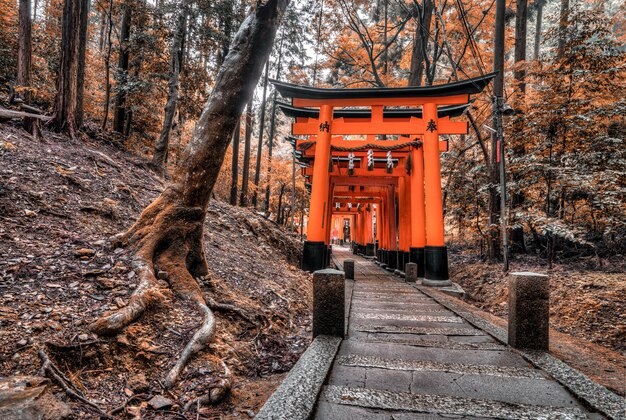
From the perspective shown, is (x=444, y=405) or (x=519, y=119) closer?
(x=444, y=405)

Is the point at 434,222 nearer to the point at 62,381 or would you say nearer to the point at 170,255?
the point at 170,255

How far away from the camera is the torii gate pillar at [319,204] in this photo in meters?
10.1

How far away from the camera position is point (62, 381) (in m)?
2.29

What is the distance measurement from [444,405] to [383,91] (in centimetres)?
898

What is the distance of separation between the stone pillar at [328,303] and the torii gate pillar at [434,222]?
18.6ft

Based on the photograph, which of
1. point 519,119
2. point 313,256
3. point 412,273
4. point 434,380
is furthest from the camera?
point 313,256

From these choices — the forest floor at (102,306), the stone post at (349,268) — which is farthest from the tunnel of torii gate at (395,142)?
the forest floor at (102,306)

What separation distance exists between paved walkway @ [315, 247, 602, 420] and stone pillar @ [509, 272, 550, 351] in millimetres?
244

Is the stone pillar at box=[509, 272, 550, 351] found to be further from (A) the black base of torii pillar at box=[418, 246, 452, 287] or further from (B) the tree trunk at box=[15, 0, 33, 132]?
(B) the tree trunk at box=[15, 0, 33, 132]

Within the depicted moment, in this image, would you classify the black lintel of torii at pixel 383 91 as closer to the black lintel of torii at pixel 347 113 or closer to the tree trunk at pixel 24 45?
the black lintel of torii at pixel 347 113

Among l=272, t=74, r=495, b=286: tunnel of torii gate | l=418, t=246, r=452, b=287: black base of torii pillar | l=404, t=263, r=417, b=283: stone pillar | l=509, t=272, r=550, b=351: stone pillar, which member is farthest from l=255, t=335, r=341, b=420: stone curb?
l=404, t=263, r=417, b=283: stone pillar

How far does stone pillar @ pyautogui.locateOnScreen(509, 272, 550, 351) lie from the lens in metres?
3.44

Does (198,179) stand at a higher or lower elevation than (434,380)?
higher

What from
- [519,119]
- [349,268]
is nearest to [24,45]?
[349,268]
